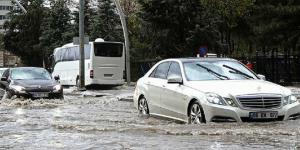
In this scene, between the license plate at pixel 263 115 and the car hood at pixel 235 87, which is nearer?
the license plate at pixel 263 115

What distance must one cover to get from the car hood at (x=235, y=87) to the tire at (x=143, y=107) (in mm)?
2350

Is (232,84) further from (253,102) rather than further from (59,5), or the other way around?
(59,5)

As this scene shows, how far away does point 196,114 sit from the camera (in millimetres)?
11070

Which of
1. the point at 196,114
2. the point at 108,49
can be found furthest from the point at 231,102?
the point at 108,49

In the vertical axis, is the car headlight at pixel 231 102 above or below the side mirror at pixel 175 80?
below

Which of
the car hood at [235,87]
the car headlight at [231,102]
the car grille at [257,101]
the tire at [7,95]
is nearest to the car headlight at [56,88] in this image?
the tire at [7,95]

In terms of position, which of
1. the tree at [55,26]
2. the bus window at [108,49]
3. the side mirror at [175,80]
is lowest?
the side mirror at [175,80]

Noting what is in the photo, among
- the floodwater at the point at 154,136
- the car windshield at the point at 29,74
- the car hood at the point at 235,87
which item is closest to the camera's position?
the floodwater at the point at 154,136

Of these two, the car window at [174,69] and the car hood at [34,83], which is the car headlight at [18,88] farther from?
the car window at [174,69]

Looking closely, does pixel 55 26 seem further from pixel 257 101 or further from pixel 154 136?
pixel 154 136

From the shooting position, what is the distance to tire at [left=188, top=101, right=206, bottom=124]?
10.9 m

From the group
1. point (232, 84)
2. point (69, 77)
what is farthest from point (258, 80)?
point (69, 77)

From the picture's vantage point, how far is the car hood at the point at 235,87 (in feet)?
35.1

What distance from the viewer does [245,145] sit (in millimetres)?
8078
